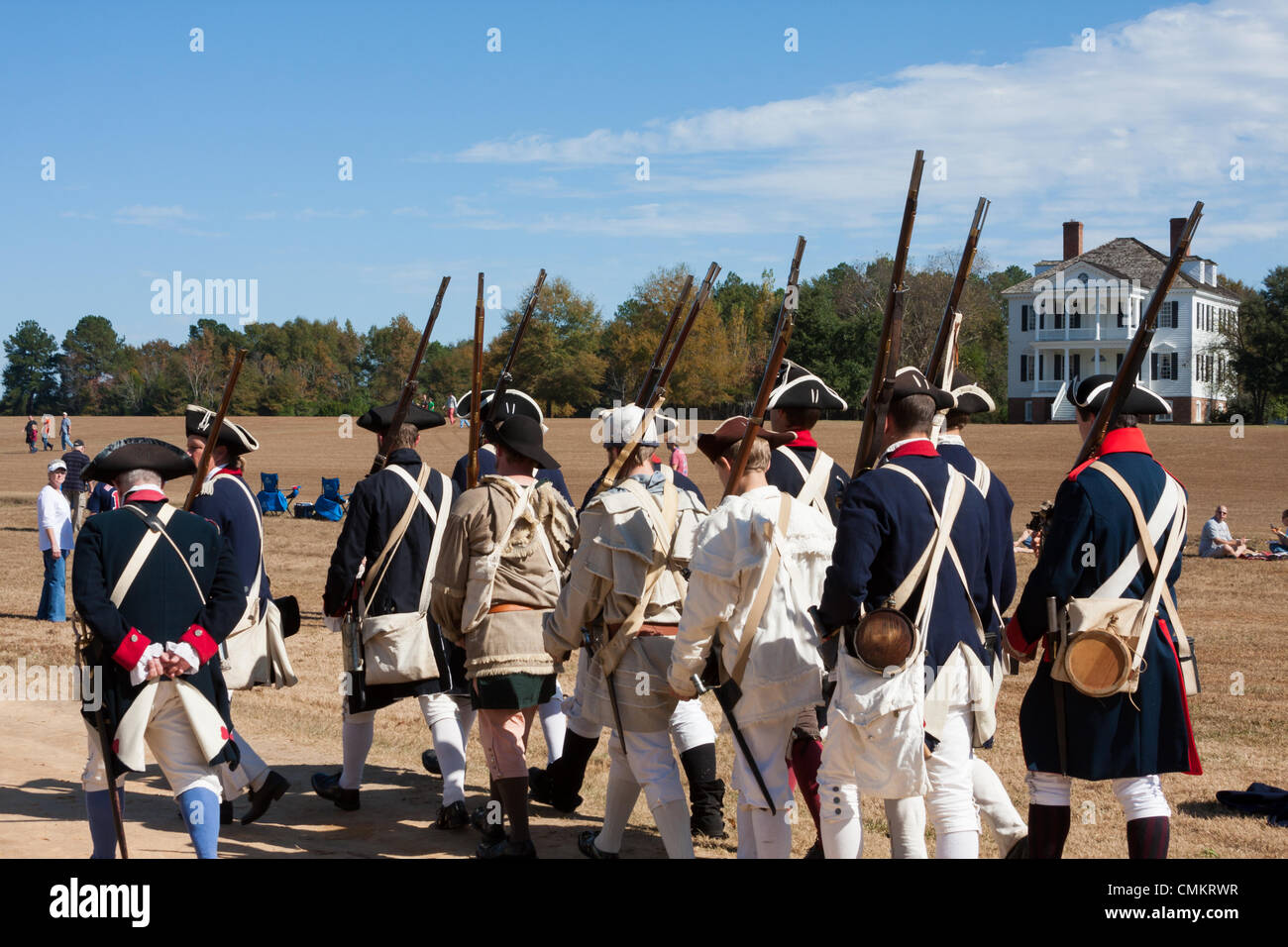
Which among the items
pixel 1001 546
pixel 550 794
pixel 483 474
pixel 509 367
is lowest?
pixel 550 794

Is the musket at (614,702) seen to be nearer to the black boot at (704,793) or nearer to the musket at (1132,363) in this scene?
the black boot at (704,793)

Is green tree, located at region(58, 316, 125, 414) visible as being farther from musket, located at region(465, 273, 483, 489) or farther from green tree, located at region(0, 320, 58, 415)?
musket, located at region(465, 273, 483, 489)


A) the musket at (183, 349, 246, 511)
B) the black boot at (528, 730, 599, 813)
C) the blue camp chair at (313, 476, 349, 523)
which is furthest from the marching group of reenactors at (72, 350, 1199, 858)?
the blue camp chair at (313, 476, 349, 523)

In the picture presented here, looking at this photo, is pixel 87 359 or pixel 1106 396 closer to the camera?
pixel 1106 396

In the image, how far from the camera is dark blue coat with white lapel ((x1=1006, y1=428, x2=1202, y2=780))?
4602 mm

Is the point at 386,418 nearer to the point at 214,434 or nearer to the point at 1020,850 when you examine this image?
the point at 214,434

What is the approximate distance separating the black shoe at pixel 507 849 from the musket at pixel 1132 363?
9.61 ft

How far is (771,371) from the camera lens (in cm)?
546

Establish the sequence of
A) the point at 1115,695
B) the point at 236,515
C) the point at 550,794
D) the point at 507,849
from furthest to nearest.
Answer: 1. the point at 550,794
2. the point at 236,515
3. the point at 507,849
4. the point at 1115,695

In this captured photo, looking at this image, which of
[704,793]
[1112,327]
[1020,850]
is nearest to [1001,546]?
[1020,850]

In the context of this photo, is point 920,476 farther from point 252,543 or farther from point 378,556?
point 252,543

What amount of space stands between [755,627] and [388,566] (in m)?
2.55

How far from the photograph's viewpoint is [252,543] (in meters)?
6.91
